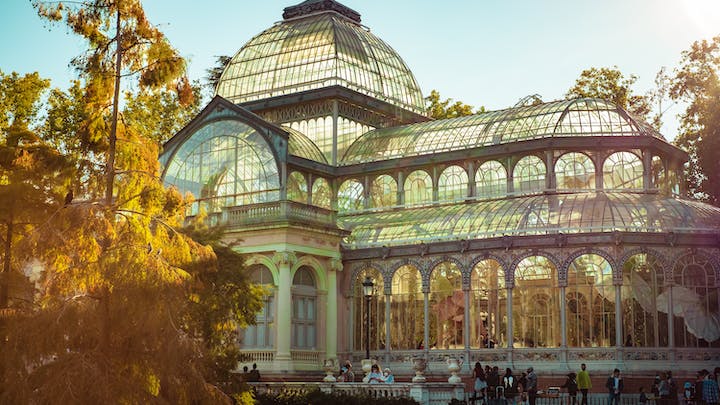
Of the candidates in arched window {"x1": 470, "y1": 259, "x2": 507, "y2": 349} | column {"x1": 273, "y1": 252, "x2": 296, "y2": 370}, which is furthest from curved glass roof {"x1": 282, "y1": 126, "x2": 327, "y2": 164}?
arched window {"x1": 470, "y1": 259, "x2": 507, "y2": 349}

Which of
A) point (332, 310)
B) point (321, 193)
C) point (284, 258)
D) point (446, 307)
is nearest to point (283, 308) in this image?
point (284, 258)

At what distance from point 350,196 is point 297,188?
3.49 metres

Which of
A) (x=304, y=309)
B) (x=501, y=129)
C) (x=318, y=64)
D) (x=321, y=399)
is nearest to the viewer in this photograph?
(x=321, y=399)

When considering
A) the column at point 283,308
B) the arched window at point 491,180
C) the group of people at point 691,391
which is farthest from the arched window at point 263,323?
the group of people at point 691,391

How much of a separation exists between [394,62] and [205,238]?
83.4ft

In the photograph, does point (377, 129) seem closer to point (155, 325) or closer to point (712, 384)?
point (712, 384)

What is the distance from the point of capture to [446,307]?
41.7 m

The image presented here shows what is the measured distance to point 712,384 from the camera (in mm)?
29875

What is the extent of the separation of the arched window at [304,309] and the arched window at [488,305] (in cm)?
713

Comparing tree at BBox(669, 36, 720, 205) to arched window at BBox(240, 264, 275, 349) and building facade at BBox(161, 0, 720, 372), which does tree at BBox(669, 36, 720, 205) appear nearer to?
building facade at BBox(161, 0, 720, 372)

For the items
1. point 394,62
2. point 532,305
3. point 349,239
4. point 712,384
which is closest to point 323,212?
point 349,239

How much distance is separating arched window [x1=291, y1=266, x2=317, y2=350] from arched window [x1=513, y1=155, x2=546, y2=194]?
32.4 ft

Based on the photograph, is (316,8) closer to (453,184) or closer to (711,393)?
(453,184)

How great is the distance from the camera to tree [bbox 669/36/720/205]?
52.7 m
